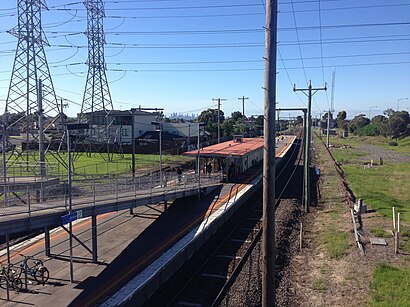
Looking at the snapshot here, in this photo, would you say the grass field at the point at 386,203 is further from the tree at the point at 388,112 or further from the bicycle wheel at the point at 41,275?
the tree at the point at 388,112

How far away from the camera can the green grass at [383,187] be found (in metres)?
23.2

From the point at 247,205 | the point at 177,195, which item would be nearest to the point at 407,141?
the point at 247,205

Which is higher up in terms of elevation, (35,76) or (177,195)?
(35,76)

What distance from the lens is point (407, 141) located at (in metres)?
92.8

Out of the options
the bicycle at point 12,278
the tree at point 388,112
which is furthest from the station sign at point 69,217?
the tree at point 388,112

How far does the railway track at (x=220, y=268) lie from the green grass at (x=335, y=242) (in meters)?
3.12

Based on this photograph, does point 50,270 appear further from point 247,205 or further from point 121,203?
point 247,205

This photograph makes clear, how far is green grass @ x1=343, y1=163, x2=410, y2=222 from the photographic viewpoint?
23.2m

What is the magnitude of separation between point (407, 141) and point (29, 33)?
8942 centimetres

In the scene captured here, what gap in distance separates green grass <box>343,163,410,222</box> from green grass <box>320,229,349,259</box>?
4333 millimetres

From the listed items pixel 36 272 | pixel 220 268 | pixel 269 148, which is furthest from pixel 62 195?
pixel 269 148

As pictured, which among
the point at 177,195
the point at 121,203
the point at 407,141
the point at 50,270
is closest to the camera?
the point at 50,270

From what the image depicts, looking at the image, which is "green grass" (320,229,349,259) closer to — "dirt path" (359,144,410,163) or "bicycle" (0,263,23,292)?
"bicycle" (0,263,23,292)

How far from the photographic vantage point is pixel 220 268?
575 inches
